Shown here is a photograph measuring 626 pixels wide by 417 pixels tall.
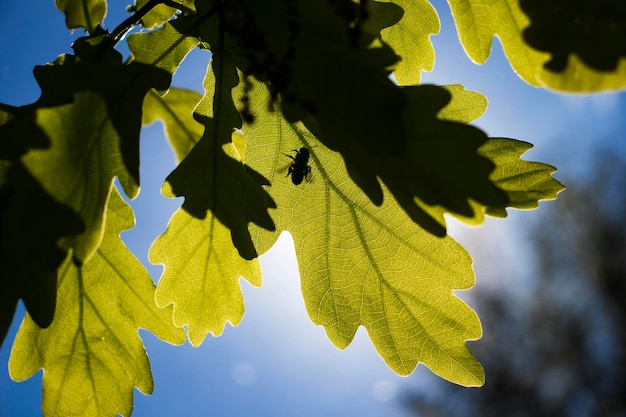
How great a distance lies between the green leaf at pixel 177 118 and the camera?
8.88 ft

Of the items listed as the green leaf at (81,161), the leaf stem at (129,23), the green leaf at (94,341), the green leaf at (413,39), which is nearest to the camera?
the green leaf at (81,161)

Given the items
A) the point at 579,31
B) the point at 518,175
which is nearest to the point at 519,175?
the point at 518,175

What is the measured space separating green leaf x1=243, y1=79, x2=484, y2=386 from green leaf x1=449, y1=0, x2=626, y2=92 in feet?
1.80

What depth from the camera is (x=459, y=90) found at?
175 centimetres

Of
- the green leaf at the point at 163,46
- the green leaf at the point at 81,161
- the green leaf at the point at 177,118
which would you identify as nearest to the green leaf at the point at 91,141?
the green leaf at the point at 81,161

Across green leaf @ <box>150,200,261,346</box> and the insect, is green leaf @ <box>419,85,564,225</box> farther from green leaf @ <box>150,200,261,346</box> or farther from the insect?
green leaf @ <box>150,200,261,346</box>

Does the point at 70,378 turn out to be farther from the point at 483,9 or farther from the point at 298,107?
the point at 483,9

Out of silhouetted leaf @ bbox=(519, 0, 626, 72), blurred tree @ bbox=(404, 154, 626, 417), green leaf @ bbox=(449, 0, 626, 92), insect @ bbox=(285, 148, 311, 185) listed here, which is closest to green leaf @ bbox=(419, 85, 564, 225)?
green leaf @ bbox=(449, 0, 626, 92)

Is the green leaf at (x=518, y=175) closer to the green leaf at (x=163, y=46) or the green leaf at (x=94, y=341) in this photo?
the green leaf at (x=163, y=46)

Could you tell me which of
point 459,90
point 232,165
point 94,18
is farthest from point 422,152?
point 94,18

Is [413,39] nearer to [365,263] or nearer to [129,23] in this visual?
[365,263]

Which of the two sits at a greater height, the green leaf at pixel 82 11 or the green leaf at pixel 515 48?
the green leaf at pixel 515 48

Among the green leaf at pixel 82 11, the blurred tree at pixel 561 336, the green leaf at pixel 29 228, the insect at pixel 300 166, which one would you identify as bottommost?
the blurred tree at pixel 561 336

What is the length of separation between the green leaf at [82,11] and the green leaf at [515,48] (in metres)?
1.51
